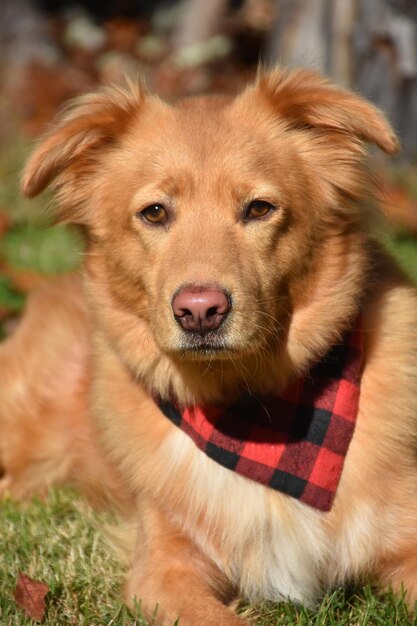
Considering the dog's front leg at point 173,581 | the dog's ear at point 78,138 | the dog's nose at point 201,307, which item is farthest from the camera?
the dog's ear at point 78,138

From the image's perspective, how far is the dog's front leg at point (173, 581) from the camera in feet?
10.4

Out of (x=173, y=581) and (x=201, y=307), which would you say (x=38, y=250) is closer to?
(x=173, y=581)

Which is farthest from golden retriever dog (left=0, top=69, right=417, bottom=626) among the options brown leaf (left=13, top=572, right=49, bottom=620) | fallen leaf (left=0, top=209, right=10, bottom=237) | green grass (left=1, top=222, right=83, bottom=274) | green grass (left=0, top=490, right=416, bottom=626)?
A: fallen leaf (left=0, top=209, right=10, bottom=237)

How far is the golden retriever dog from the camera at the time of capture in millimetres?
3342

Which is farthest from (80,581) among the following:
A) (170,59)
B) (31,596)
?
(170,59)

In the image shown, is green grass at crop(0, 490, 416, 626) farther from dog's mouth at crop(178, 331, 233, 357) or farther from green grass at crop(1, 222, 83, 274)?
green grass at crop(1, 222, 83, 274)

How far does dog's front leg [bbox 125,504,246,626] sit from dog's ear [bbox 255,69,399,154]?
5.22 ft

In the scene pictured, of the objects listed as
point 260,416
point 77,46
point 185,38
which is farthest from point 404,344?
point 77,46

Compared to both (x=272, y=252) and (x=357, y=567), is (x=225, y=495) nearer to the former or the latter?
(x=357, y=567)

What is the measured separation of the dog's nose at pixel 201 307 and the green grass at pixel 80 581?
3.35ft

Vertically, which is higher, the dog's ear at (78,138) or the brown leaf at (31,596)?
the dog's ear at (78,138)

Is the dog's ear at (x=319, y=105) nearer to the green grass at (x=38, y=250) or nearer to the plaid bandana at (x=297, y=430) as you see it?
the plaid bandana at (x=297, y=430)

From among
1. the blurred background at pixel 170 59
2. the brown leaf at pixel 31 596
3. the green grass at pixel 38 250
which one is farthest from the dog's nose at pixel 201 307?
the green grass at pixel 38 250

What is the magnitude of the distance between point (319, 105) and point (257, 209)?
0.50 metres
